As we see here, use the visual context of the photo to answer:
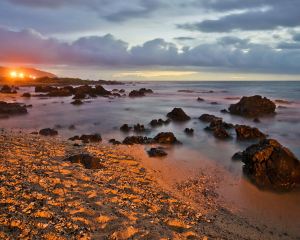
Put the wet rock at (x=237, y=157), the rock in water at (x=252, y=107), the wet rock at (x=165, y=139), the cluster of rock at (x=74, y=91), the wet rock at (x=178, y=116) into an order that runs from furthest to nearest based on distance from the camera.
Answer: the cluster of rock at (x=74, y=91), the rock in water at (x=252, y=107), the wet rock at (x=178, y=116), the wet rock at (x=165, y=139), the wet rock at (x=237, y=157)

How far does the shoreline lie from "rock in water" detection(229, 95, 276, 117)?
21.0 m

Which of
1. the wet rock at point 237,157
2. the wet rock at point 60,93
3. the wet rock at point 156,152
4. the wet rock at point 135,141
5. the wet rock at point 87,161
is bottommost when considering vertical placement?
the wet rock at point 237,157

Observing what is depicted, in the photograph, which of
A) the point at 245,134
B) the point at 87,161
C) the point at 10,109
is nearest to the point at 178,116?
the point at 245,134

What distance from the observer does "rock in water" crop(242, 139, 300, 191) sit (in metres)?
10.6

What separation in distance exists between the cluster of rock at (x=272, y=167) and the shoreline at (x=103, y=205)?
5.47ft

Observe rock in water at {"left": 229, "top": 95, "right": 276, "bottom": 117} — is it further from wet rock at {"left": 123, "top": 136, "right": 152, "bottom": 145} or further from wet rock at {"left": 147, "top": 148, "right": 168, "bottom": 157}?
wet rock at {"left": 147, "top": 148, "right": 168, "bottom": 157}

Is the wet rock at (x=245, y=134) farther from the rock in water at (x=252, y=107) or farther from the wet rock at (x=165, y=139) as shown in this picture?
the rock in water at (x=252, y=107)

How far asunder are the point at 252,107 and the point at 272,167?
2132cm

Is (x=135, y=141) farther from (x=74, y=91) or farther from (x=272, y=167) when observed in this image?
(x=74, y=91)

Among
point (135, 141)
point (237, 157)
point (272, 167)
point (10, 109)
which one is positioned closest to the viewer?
point (272, 167)

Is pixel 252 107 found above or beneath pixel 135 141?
above

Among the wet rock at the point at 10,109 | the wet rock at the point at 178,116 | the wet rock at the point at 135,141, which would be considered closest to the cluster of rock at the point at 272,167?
the wet rock at the point at 135,141

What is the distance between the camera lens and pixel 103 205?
7215 mm

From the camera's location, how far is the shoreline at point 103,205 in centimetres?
595
